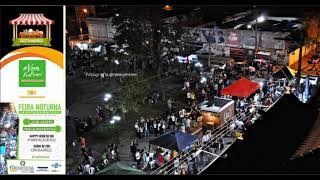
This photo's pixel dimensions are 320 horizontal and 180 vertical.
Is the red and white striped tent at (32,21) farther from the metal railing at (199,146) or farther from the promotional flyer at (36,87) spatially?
the metal railing at (199,146)

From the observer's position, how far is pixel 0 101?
854cm

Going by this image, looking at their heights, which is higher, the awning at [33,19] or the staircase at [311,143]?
the awning at [33,19]

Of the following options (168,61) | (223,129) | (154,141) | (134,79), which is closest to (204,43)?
(168,61)

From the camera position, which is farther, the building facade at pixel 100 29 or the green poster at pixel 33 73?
the building facade at pixel 100 29

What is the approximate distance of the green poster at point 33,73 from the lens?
27.4 ft

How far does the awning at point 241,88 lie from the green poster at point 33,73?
6.66 metres

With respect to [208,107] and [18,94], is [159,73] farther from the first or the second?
[18,94]

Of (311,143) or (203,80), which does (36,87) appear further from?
(203,80)

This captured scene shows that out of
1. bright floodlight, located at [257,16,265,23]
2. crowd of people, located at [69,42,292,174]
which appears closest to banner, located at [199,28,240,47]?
Result: crowd of people, located at [69,42,292,174]

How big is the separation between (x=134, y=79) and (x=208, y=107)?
2871 millimetres

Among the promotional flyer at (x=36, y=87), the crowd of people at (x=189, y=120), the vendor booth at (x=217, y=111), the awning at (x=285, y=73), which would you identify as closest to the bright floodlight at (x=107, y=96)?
the crowd of people at (x=189, y=120)

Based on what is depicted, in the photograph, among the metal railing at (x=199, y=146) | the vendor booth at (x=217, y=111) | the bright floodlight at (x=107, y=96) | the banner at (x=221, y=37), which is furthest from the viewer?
the banner at (x=221, y=37)

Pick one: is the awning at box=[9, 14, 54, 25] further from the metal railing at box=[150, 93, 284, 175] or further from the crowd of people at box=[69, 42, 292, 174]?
the metal railing at box=[150, 93, 284, 175]

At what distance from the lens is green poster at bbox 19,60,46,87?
27.4 feet
